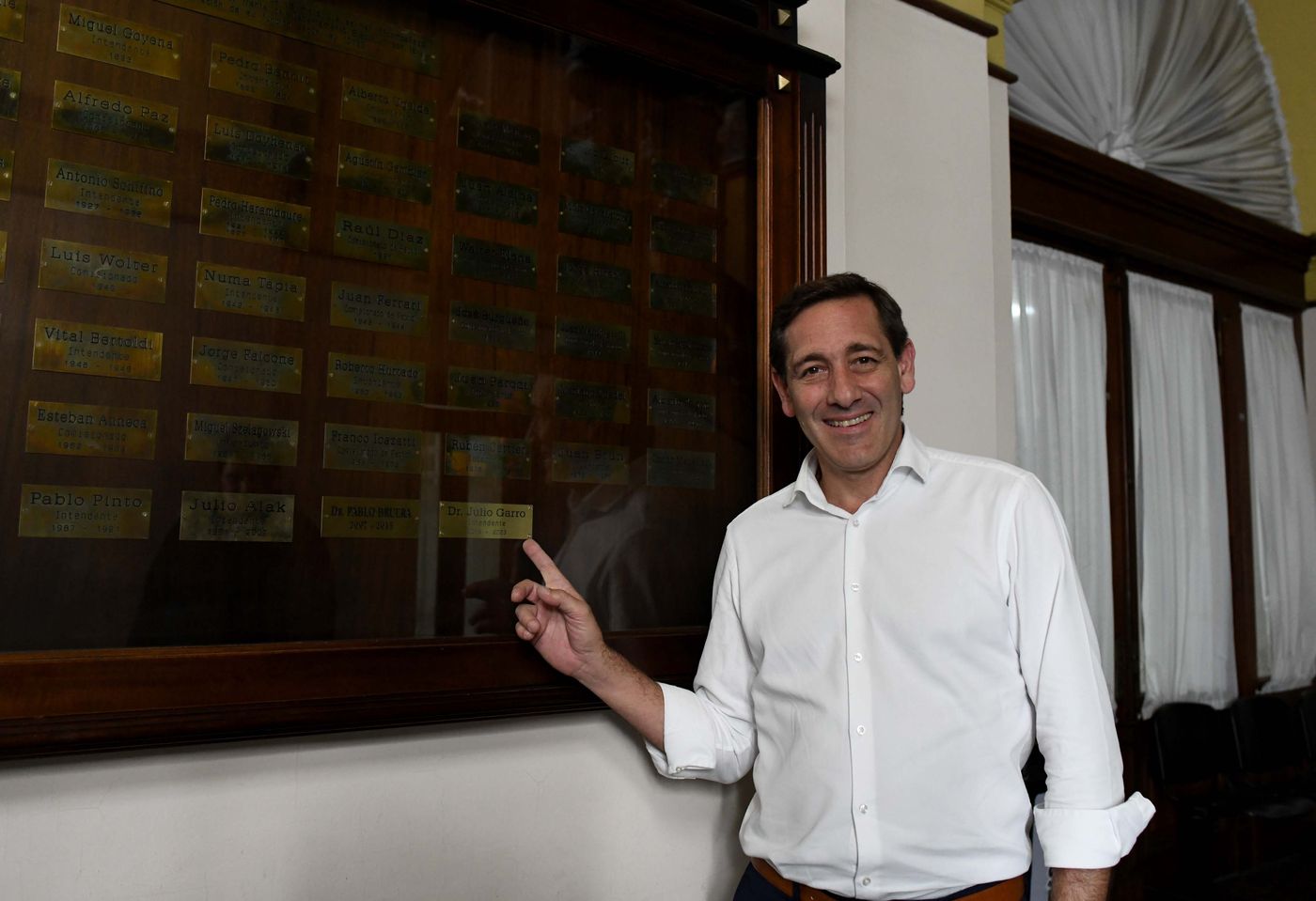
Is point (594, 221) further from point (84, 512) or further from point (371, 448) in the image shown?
point (84, 512)

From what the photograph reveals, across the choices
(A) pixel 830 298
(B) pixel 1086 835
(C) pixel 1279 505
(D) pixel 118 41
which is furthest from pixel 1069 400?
(D) pixel 118 41

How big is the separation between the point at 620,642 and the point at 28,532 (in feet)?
2.61

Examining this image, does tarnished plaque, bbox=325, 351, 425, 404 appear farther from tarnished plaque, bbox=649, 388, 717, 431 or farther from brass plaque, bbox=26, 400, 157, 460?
tarnished plaque, bbox=649, 388, 717, 431

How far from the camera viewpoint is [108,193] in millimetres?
1152

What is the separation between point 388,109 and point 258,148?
20cm

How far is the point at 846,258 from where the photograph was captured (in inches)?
75.8

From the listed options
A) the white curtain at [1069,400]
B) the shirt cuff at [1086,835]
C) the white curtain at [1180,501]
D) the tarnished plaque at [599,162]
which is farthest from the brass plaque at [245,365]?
the white curtain at [1180,501]

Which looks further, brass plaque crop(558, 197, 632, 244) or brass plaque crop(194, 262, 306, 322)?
brass plaque crop(558, 197, 632, 244)

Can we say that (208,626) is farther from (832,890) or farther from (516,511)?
(832,890)

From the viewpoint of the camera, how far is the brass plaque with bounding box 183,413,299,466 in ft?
3.88

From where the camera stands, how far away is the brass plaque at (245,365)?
119 cm

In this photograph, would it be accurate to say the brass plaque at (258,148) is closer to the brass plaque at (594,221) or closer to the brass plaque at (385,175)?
the brass plaque at (385,175)

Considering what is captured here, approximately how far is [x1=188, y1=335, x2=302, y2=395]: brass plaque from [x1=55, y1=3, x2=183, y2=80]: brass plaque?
0.35m

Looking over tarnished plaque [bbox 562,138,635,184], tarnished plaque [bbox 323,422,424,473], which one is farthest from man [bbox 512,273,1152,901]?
tarnished plaque [bbox 562,138,635,184]
